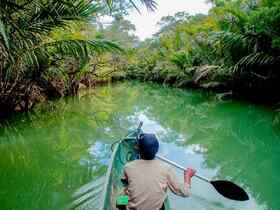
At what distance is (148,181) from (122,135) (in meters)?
3.79

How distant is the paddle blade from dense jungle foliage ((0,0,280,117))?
2481mm

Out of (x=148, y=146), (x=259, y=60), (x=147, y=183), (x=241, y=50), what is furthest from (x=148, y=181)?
(x=241, y=50)

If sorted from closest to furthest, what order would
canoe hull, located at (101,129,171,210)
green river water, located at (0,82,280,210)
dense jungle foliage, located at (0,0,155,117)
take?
canoe hull, located at (101,129,171,210) < green river water, located at (0,82,280,210) < dense jungle foliage, located at (0,0,155,117)

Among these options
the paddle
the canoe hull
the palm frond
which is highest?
the palm frond

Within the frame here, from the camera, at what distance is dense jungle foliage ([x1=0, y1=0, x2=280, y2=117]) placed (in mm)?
5234

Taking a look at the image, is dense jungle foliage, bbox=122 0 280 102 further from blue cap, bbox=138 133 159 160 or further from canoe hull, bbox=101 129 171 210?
blue cap, bbox=138 133 159 160

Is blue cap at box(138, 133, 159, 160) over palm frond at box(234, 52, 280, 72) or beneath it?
beneath

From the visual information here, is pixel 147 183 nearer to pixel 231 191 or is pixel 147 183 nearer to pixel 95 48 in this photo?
pixel 231 191

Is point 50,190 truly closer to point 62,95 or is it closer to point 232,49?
point 232,49

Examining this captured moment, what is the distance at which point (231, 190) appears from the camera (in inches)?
103

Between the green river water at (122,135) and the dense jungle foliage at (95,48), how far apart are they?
935mm

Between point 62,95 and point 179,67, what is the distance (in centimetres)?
544

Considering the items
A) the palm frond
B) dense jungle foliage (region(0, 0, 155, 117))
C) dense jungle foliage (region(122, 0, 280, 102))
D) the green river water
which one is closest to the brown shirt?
the green river water

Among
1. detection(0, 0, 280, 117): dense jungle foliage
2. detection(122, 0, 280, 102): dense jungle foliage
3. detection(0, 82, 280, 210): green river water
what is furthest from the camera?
detection(122, 0, 280, 102): dense jungle foliage
